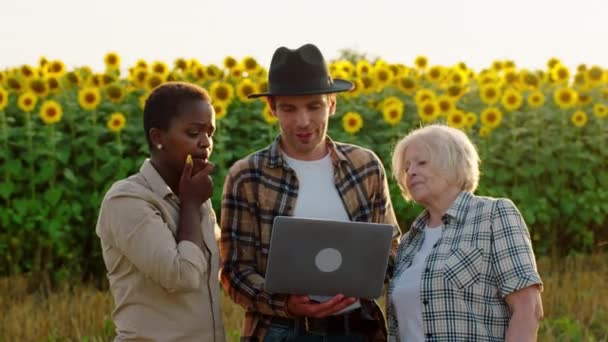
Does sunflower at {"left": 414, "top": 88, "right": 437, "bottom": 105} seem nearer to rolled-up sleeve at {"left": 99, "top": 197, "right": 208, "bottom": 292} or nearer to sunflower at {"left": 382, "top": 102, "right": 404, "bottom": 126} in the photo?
sunflower at {"left": 382, "top": 102, "right": 404, "bottom": 126}

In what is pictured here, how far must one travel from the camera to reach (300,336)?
3.98m

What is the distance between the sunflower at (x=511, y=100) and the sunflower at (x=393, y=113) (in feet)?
3.38

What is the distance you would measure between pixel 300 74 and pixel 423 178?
601 mm

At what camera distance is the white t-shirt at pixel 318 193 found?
4.07 meters

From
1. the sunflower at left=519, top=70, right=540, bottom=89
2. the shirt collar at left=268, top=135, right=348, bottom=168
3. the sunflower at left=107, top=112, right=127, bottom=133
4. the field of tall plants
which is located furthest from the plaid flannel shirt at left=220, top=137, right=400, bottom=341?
the sunflower at left=519, top=70, right=540, bottom=89

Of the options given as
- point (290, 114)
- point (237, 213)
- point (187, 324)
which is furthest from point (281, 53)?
point (187, 324)

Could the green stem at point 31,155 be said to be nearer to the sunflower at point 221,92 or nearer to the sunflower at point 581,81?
the sunflower at point 221,92

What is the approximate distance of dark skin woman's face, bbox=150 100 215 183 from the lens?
3.84 m

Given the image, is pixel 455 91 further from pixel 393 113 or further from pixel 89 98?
pixel 89 98

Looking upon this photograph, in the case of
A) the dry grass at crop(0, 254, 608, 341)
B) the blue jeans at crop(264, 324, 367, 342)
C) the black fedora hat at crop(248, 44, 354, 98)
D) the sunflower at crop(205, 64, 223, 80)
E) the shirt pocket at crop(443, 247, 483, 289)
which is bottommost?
the dry grass at crop(0, 254, 608, 341)

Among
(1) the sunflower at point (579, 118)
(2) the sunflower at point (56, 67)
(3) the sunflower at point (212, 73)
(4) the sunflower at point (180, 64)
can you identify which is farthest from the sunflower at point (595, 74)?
(2) the sunflower at point (56, 67)

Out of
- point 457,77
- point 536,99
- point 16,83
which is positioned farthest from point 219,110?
point 536,99

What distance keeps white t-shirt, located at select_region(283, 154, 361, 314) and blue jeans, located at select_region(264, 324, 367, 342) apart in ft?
0.33

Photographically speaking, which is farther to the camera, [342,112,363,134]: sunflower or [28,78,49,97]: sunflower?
[28,78,49,97]: sunflower
